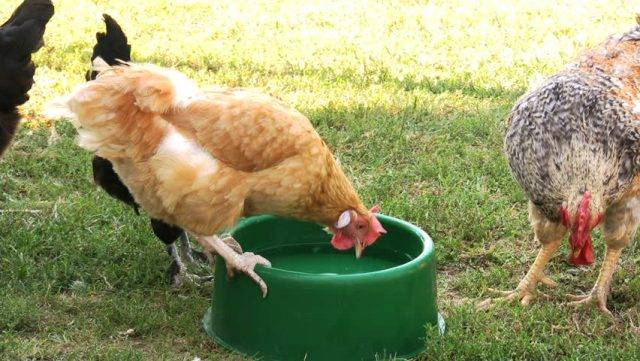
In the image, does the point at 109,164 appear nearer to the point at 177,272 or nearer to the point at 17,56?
the point at 177,272

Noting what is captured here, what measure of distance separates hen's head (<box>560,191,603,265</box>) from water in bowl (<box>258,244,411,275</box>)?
3.37 ft

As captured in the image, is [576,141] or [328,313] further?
[576,141]

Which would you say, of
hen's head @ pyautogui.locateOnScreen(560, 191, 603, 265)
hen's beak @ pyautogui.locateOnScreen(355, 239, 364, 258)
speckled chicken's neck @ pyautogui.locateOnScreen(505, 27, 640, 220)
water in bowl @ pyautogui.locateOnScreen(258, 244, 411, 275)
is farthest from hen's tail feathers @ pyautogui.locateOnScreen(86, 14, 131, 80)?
hen's head @ pyautogui.locateOnScreen(560, 191, 603, 265)

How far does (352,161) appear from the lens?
7.21 metres

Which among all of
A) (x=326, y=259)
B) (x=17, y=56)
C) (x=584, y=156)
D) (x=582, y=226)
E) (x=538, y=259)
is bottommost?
(x=326, y=259)

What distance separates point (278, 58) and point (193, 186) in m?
4.71

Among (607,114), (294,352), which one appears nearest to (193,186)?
(294,352)

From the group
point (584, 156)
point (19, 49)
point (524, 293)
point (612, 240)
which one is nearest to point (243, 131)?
point (19, 49)

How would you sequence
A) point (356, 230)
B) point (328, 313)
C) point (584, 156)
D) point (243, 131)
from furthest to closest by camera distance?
1. point (356, 230)
2. point (584, 156)
3. point (243, 131)
4. point (328, 313)

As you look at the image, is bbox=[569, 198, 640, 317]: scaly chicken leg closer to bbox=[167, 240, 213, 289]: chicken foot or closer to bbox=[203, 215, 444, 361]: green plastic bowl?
bbox=[203, 215, 444, 361]: green plastic bowl

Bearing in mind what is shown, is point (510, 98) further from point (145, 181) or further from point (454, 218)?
point (145, 181)

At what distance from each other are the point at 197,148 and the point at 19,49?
1.55 meters

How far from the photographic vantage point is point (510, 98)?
8.34 m

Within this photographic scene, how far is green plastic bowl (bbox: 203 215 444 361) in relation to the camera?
185 inches
